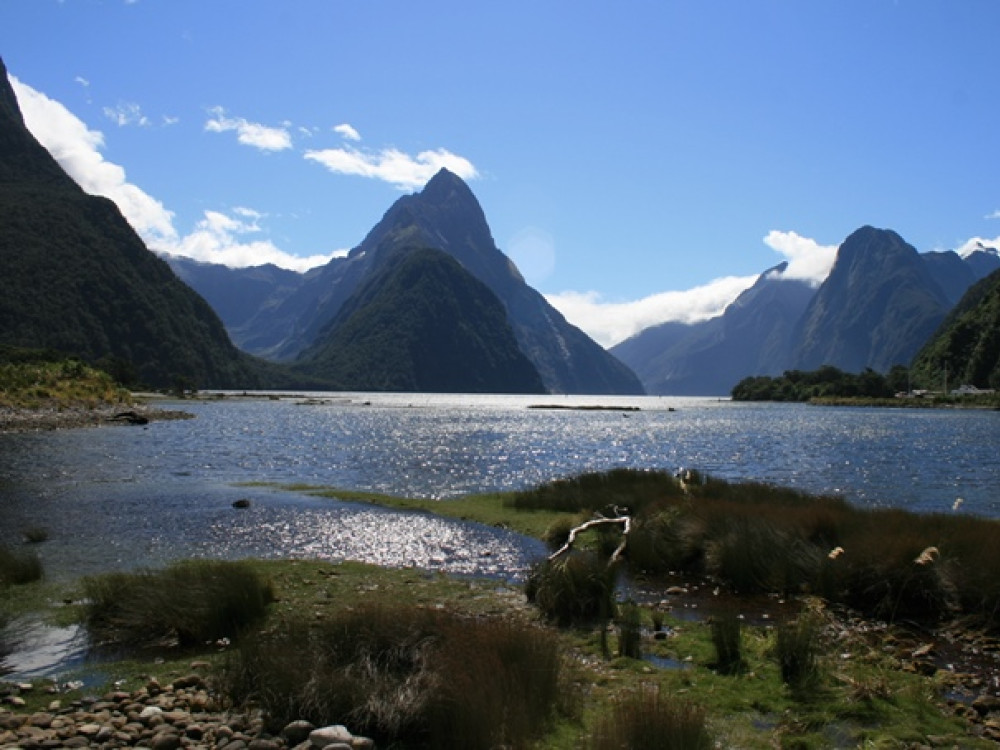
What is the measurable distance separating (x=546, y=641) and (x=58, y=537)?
18.1 meters

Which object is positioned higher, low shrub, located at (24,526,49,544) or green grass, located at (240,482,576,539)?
low shrub, located at (24,526,49,544)

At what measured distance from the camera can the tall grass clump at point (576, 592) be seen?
13.4m

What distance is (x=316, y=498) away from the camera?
103 ft

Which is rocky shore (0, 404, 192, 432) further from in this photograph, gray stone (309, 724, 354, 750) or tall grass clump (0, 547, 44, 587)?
gray stone (309, 724, 354, 750)

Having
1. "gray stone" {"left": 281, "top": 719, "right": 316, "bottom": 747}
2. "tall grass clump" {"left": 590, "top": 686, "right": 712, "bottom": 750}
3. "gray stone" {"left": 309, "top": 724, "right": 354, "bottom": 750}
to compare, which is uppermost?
"tall grass clump" {"left": 590, "top": 686, "right": 712, "bottom": 750}

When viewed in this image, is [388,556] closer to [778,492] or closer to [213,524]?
[213,524]

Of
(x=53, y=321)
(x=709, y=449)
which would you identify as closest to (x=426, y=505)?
(x=709, y=449)

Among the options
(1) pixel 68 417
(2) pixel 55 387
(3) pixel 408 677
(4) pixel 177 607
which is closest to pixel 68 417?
(1) pixel 68 417

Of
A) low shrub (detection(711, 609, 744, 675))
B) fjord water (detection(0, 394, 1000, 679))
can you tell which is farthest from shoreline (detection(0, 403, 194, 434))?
low shrub (detection(711, 609, 744, 675))

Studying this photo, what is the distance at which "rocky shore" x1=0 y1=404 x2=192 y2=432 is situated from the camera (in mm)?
61188

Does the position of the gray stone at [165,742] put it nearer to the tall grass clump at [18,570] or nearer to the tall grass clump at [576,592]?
the tall grass clump at [576,592]

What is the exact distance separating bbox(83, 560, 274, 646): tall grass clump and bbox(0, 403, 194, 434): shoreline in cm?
5478

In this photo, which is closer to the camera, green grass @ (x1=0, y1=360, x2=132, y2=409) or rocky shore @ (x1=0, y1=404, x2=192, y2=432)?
rocky shore @ (x1=0, y1=404, x2=192, y2=432)

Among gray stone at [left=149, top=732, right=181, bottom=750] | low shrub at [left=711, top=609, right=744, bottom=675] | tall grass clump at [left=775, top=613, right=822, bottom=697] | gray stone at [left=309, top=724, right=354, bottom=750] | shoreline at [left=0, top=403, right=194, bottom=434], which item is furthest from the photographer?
shoreline at [left=0, top=403, right=194, bottom=434]
